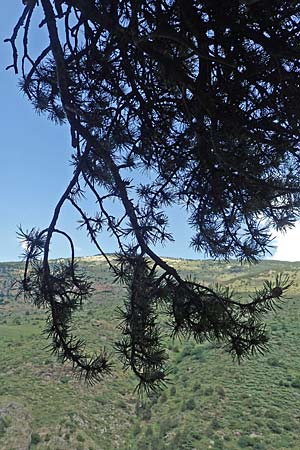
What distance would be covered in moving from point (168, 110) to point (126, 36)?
55cm

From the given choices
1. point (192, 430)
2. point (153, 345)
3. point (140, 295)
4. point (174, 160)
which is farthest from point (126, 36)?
point (192, 430)

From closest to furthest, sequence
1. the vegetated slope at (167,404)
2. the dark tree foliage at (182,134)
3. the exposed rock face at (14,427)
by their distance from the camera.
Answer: the dark tree foliage at (182,134) → the exposed rock face at (14,427) → the vegetated slope at (167,404)

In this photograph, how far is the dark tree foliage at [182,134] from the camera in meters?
1.51

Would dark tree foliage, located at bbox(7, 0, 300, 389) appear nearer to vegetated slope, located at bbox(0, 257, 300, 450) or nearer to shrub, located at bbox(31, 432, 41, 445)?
vegetated slope, located at bbox(0, 257, 300, 450)

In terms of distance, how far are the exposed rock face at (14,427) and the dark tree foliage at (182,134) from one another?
603 inches

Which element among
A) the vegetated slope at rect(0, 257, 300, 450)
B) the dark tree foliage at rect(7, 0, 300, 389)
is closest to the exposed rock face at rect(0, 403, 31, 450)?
the vegetated slope at rect(0, 257, 300, 450)

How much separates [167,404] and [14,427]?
250 inches

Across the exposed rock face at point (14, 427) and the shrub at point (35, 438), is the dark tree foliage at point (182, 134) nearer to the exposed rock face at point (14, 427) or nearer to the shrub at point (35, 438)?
the exposed rock face at point (14, 427)

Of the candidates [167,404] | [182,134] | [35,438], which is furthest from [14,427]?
[182,134]

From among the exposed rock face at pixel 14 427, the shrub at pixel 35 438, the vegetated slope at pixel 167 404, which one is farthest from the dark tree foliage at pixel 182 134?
the shrub at pixel 35 438

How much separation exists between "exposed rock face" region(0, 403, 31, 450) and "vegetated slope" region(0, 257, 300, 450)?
0.03 meters

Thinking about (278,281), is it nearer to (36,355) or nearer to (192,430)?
(192,430)

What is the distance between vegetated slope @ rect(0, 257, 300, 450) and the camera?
15.4 m

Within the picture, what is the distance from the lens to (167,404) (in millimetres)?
18891
